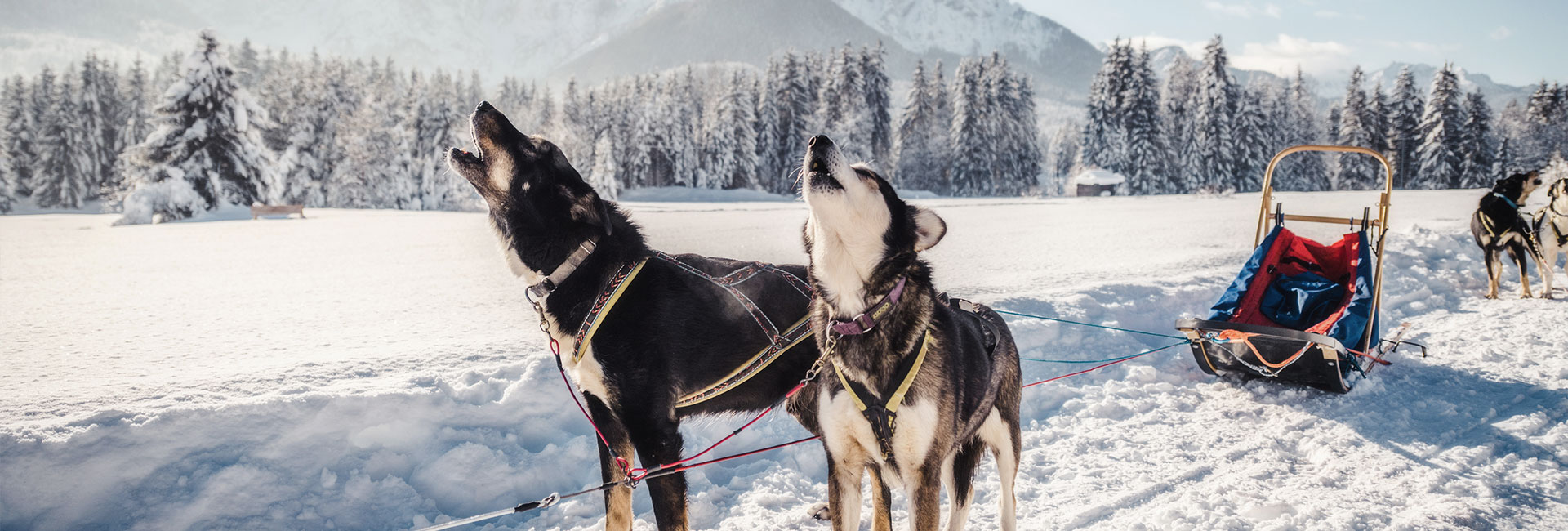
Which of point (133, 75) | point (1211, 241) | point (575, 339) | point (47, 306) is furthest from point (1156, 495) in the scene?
point (133, 75)

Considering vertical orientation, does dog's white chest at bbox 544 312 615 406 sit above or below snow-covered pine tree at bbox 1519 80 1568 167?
below

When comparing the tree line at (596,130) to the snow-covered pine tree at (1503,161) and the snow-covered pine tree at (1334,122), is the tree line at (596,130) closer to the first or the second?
the snow-covered pine tree at (1334,122)

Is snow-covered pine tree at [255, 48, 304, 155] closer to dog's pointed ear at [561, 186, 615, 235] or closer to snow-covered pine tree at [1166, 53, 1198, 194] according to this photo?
dog's pointed ear at [561, 186, 615, 235]

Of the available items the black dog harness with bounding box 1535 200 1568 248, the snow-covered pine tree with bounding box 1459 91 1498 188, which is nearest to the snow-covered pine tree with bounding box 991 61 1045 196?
the snow-covered pine tree with bounding box 1459 91 1498 188

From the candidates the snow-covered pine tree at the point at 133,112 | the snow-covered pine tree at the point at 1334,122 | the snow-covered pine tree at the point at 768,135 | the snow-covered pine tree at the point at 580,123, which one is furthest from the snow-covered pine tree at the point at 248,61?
the snow-covered pine tree at the point at 1334,122

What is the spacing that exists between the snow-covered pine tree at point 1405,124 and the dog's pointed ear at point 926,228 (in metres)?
71.6

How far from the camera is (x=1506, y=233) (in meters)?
8.96

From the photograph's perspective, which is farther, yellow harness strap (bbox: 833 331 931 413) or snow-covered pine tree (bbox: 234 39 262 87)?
snow-covered pine tree (bbox: 234 39 262 87)

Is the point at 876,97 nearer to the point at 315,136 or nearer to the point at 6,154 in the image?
the point at 315,136

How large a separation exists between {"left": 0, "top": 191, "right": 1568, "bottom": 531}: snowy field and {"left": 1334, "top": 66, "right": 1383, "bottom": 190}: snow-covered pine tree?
59284mm

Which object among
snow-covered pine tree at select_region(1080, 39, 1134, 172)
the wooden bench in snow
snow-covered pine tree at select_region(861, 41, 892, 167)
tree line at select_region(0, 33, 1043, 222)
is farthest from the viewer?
snow-covered pine tree at select_region(861, 41, 892, 167)

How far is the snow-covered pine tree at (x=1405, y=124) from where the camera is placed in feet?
186

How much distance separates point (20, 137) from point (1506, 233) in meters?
77.4

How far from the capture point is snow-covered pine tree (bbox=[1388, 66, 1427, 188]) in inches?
2228
